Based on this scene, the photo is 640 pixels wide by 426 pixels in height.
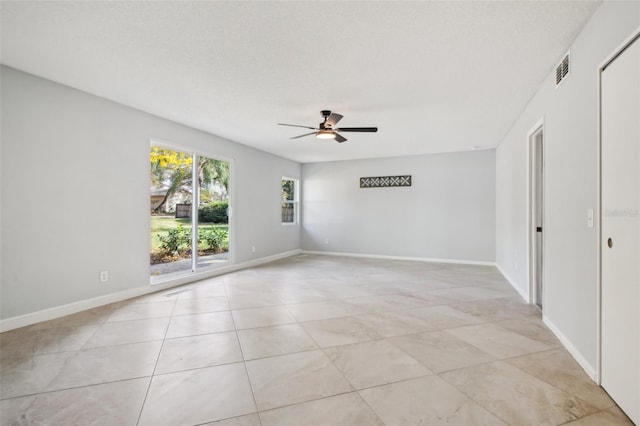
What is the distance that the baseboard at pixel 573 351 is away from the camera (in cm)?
212

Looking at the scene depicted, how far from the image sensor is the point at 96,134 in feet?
12.4

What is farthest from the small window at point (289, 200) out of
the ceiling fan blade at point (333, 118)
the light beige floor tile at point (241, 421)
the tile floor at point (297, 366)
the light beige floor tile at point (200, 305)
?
the light beige floor tile at point (241, 421)

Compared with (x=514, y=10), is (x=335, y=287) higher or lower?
lower

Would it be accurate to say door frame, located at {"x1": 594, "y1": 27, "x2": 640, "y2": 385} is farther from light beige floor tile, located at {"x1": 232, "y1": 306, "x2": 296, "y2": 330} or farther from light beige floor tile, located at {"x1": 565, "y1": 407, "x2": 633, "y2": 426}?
light beige floor tile, located at {"x1": 232, "y1": 306, "x2": 296, "y2": 330}

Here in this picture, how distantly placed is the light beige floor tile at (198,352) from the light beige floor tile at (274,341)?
9 centimetres

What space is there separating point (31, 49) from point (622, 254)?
4724 millimetres

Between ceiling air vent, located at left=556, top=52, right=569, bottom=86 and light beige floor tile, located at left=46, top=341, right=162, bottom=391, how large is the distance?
4128mm

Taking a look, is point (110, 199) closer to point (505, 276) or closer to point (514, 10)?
point (514, 10)

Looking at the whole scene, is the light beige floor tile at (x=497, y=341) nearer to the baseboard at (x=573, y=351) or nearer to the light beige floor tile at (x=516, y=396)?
the baseboard at (x=573, y=351)

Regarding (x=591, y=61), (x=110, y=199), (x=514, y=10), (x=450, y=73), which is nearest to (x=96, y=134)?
(x=110, y=199)

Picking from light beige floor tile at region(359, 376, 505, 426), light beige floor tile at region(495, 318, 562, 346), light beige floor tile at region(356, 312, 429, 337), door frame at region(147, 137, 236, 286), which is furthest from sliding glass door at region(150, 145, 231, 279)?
light beige floor tile at region(495, 318, 562, 346)

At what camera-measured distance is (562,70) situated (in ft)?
8.82

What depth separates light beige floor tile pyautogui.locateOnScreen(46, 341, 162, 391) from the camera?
2.14 metres

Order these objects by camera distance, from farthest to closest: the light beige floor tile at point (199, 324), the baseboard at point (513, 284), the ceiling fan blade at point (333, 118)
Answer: the baseboard at point (513, 284) < the ceiling fan blade at point (333, 118) < the light beige floor tile at point (199, 324)
